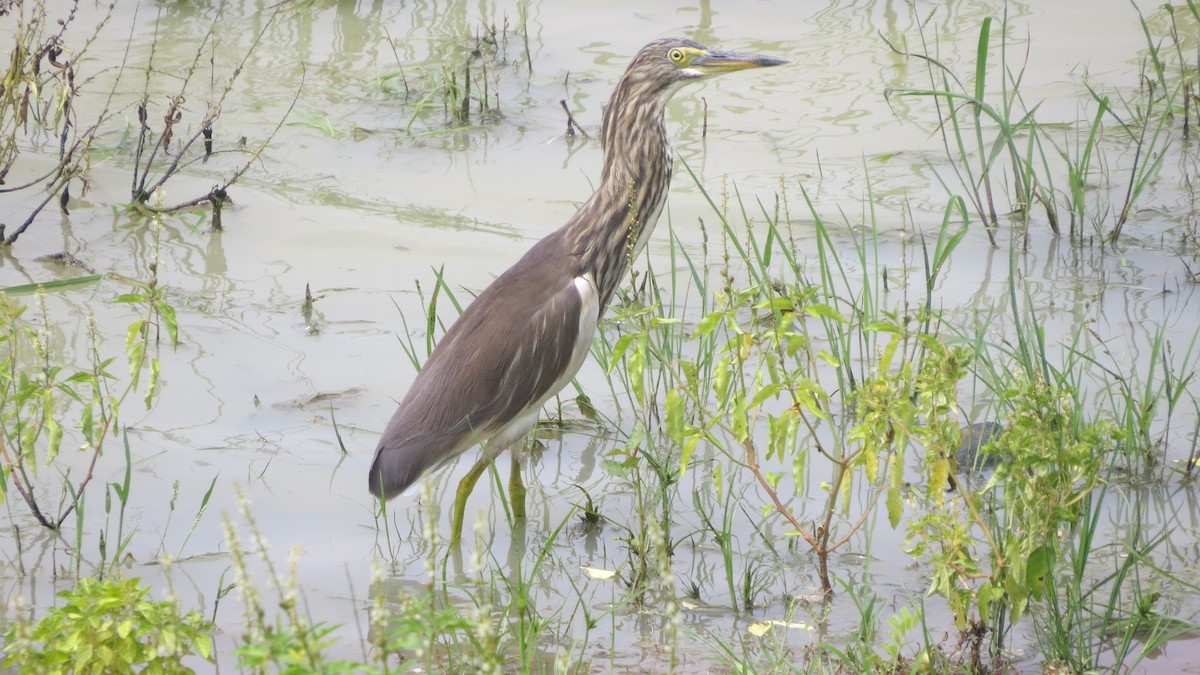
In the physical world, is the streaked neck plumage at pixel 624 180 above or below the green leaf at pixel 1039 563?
above

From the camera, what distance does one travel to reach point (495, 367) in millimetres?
3768

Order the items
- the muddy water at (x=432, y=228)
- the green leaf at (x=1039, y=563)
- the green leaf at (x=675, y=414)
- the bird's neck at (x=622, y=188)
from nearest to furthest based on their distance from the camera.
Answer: the green leaf at (x=1039, y=563), the green leaf at (x=675, y=414), the muddy water at (x=432, y=228), the bird's neck at (x=622, y=188)

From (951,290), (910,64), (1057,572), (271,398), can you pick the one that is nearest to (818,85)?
(910,64)

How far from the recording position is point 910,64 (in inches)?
275

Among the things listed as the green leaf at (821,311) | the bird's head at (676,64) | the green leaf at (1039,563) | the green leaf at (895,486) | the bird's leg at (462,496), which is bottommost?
the bird's leg at (462,496)

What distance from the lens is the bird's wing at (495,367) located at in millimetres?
3719

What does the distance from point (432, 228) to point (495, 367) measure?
77.5 inches

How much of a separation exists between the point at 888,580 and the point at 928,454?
800 millimetres

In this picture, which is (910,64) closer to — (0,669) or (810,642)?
(810,642)

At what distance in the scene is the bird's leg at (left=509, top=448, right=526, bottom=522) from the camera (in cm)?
385

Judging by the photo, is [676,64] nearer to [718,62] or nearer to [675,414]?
[718,62]

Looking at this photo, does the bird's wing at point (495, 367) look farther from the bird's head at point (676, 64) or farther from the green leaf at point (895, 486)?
the green leaf at point (895, 486)

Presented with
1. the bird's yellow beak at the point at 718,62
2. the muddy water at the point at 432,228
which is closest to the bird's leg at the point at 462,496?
the muddy water at the point at 432,228

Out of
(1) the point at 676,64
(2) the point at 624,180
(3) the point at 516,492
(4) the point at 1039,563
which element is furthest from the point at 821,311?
(1) the point at 676,64
